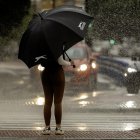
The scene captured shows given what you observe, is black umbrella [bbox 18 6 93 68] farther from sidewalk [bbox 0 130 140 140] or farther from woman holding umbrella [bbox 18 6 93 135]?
sidewalk [bbox 0 130 140 140]

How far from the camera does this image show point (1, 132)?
10.8 metres

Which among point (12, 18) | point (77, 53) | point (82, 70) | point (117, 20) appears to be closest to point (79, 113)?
point (82, 70)

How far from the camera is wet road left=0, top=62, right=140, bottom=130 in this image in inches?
521

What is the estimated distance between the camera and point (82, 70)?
2200 cm

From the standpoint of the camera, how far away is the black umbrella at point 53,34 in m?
10.4

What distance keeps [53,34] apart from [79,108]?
658cm

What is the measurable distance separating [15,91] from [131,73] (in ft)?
12.4

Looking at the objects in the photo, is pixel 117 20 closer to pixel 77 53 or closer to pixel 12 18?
pixel 77 53

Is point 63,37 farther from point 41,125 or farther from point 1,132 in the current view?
point 41,125

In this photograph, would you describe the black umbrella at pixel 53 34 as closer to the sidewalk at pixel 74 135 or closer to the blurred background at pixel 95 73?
the sidewalk at pixel 74 135

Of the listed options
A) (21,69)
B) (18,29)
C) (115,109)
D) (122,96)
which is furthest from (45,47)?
(21,69)

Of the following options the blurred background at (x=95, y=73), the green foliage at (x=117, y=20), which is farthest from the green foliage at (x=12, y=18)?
the green foliage at (x=117, y=20)

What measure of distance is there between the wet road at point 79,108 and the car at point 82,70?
34 centimetres

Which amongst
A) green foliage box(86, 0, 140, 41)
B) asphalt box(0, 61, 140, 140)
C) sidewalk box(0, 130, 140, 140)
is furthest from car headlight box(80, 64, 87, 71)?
sidewalk box(0, 130, 140, 140)
